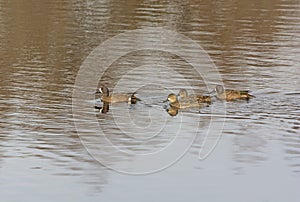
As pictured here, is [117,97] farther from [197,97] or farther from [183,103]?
[197,97]

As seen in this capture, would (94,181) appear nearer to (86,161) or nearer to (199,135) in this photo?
(86,161)

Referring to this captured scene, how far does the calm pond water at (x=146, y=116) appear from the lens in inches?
354

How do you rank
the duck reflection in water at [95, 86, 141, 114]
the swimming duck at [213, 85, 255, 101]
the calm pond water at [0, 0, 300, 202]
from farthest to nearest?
the swimming duck at [213, 85, 255, 101], the duck reflection in water at [95, 86, 141, 114], the calm pond water at [0, 0, 300, 202]

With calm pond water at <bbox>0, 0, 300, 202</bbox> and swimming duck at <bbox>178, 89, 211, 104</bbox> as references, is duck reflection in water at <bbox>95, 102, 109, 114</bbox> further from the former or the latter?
swimming duck at <bbox>178, 89, 211, 104</bbox>

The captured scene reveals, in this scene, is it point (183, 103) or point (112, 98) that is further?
point (112, 98)

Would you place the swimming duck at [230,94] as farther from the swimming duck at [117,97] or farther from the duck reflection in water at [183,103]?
the swimming duck at [117,97]

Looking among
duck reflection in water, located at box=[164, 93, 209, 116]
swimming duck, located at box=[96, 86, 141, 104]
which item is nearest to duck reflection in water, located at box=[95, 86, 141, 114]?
swimming duck, located at box=[96, 86, 141, 104]

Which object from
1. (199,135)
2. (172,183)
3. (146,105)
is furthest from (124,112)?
(172,183)

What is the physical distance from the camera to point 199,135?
436 inches

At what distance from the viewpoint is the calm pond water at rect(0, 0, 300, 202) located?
900cm

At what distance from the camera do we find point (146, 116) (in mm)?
12219

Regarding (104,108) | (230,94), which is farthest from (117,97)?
(230,94)

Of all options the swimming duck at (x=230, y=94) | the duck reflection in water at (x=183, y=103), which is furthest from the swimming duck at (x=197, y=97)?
the swimming duck at (x=230, y=94)

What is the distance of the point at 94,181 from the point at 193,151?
1.63 meters
